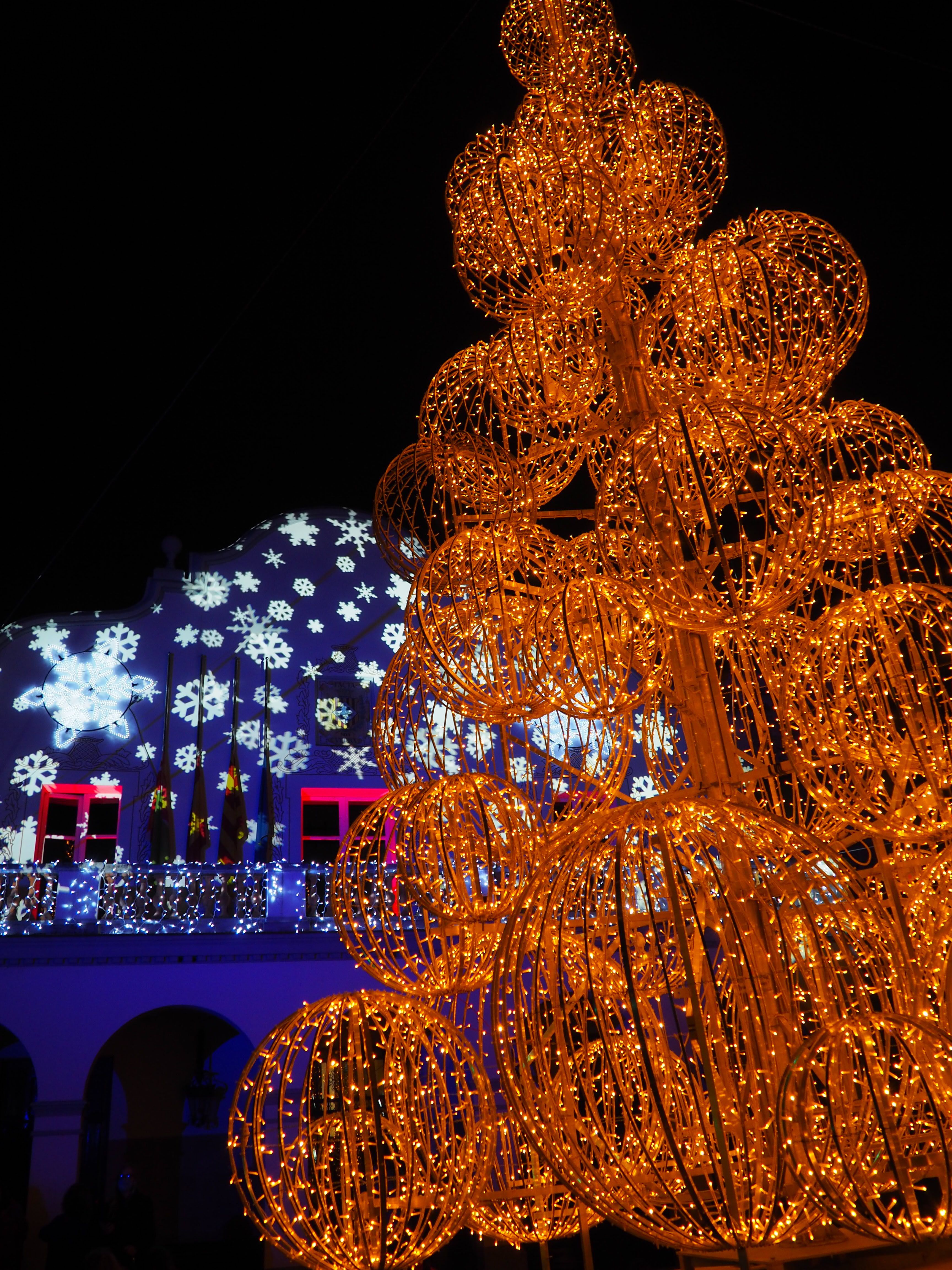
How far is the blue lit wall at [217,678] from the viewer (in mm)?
11047

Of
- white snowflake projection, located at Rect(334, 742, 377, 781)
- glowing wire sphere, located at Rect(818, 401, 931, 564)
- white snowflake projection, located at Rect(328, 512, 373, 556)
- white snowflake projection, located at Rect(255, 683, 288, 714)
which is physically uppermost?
white snowflake projection, located at Rect(328, 512, 373, 556)

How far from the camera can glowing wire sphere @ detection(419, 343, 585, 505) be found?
4027mm

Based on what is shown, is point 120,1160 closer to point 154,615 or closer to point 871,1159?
point 154,615

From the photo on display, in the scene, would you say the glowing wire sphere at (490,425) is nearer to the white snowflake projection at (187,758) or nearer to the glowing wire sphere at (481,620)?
the glowing wire sphere at (481,620)

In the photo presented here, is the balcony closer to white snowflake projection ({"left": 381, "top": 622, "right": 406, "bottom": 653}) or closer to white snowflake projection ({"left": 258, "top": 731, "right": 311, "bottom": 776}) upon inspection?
white snowflake projection ({"left": 258, "top": 731, "right": 311, "bottom": 776})

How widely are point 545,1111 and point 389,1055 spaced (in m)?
1.15

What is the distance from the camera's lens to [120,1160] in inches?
459

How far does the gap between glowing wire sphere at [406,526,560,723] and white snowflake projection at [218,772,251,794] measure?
Answer: 8061 mm

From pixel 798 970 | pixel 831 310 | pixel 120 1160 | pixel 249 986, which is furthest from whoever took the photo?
pixel 120 1160

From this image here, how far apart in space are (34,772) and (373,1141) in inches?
362

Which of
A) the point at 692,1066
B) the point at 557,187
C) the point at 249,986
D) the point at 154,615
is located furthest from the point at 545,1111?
the point at 154,615

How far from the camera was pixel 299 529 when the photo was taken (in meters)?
12.9

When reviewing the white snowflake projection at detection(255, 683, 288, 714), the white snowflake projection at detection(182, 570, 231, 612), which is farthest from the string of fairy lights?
the white snowflake projection at detection(182, 570, 231, 612)

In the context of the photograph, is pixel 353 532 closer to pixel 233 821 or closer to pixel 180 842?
pixel 233 821
